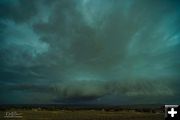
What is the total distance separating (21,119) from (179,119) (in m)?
53.8

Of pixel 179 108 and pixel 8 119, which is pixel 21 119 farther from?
pixel 179 108

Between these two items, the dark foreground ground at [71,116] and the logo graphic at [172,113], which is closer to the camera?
the logo graphic at [172,113]

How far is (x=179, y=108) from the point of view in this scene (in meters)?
19.5

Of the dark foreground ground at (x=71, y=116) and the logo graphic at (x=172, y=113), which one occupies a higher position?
→ the logo graphic at (x=172, y=113)

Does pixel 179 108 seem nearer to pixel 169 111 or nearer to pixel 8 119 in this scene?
pixel 169 111

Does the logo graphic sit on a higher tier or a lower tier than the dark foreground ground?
higher

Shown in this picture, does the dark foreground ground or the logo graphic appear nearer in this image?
the logo graphic

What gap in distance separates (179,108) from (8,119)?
5500 centimetres

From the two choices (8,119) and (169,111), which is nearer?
(169,111)

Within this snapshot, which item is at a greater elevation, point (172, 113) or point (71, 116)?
point (172, 113)

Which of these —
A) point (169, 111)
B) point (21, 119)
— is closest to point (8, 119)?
point (21, 119)

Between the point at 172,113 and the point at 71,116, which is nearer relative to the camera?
the point at 172,113

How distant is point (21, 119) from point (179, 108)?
2118 inches

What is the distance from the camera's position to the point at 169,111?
19531mm
